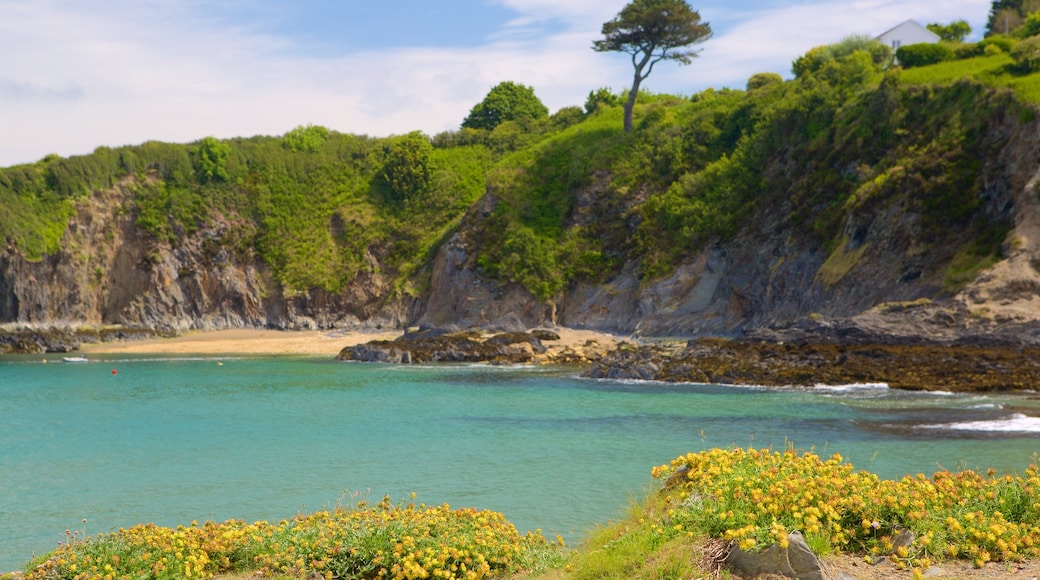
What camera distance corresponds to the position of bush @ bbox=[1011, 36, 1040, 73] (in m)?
45.8

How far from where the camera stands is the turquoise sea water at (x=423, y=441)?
50.1 feet

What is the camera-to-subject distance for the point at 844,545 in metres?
8.23

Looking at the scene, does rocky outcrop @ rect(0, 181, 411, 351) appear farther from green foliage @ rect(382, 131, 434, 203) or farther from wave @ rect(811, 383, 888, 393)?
wave @ rect(811, 383, 888, 393)

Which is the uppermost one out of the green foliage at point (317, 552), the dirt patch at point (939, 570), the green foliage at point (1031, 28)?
the green foliage at point (1031, 28)

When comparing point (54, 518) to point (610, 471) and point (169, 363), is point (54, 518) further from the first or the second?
point (169, 363)

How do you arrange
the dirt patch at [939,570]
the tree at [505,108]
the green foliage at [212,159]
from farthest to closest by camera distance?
the tree at [505,108]
the green foliage at [212,159]
the dirt patch at [939,570]

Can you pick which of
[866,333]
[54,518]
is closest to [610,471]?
[54,518]

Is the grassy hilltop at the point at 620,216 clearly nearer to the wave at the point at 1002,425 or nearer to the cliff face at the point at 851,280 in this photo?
the cliff face at the point at 851,280

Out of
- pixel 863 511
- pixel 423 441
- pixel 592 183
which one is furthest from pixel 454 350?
pixel 863 511

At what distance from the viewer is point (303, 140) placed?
286ft

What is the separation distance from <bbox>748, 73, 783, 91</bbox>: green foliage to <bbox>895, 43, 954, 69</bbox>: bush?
54.3ft

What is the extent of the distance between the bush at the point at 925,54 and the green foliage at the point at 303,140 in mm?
52168

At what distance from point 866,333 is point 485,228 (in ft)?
124

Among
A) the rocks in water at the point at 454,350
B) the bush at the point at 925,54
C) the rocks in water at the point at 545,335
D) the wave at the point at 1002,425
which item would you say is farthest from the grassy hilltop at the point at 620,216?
the rocks in water at the point at 454,350
